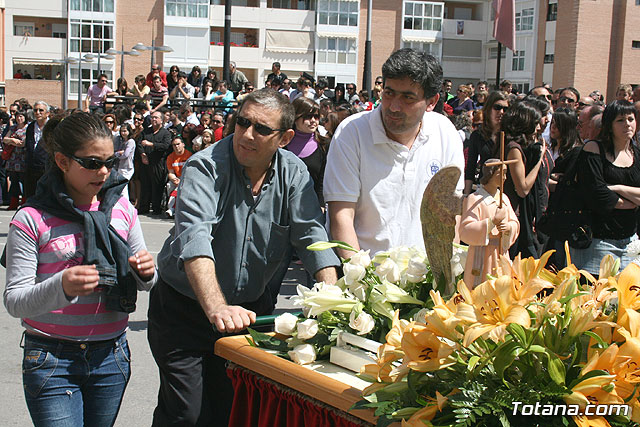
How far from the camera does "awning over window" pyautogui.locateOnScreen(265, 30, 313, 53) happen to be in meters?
56.3

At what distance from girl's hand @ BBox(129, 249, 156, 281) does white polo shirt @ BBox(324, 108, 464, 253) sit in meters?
0.85

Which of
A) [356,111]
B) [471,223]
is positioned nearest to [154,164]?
[356,111]

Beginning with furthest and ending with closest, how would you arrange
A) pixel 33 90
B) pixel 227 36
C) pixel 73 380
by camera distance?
pixel 33 90
pixel 227 36
pixel 73 380

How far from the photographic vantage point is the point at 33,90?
5234cm

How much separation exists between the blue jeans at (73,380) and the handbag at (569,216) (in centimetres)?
339

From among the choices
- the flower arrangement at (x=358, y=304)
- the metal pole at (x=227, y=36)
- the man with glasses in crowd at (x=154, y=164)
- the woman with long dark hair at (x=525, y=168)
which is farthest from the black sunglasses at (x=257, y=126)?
the metal pole at (x=227, y=36)

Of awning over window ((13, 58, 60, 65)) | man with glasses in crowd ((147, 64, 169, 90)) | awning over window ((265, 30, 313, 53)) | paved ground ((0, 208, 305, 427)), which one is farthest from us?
awning over window ((265, 30, 313, 53))

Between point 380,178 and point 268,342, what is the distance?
1.13 m

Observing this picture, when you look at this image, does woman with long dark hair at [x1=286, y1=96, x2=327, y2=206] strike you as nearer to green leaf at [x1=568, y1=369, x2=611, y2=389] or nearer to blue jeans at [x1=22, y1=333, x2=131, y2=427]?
blue jeans at [x1=22, y1=333, x2=131, y2=427]

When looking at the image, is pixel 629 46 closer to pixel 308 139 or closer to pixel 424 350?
pixel 308 139

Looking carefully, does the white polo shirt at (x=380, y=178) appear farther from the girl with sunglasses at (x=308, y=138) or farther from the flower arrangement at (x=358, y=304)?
the girl with sunglasses at (x=308, y=138)

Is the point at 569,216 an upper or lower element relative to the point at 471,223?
lower

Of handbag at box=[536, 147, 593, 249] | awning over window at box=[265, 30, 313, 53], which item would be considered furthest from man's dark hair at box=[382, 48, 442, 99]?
awning over window at box=[265, 30, 313, 53]

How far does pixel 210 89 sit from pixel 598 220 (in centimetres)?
1579
